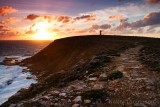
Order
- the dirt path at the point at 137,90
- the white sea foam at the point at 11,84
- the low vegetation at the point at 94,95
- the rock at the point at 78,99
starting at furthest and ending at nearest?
the white sea foam at the point at 11,84, the low vegetation at the point at 94,95, the rock at the point at 78,99, the dirt path at the point at 137,90

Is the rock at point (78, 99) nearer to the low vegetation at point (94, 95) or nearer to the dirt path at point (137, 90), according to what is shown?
the low vegetation at point (94, 95)

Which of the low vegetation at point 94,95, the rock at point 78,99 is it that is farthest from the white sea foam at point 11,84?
the low vegetation at point 94,95

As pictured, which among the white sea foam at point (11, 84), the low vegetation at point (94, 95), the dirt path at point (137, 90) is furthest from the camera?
the white sea foam at point (11, 84)

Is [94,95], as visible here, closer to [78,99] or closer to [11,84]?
[78,99]

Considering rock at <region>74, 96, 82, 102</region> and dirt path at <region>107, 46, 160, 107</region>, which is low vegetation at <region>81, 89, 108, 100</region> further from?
dirt path at <region>107, 46, 160, 107</region>

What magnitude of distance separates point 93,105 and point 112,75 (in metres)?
3.48

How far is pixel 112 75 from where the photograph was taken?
768cm

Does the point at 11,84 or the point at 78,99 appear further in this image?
the point at 11,84

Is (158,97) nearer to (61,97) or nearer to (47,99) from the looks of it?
(61,97)

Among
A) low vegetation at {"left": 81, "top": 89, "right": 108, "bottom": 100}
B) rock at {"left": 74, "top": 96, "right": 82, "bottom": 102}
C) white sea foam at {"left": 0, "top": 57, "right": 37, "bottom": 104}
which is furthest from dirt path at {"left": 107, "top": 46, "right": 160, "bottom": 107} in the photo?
white sea foam at {"left": 0, "top": 57, "right": 37, "bottom": 104}

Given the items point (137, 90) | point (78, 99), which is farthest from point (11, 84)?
point (137, 90)

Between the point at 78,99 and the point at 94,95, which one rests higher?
the point at 94,95

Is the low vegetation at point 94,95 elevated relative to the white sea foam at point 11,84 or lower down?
elevated

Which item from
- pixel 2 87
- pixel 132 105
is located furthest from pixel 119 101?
pixel 2 87
